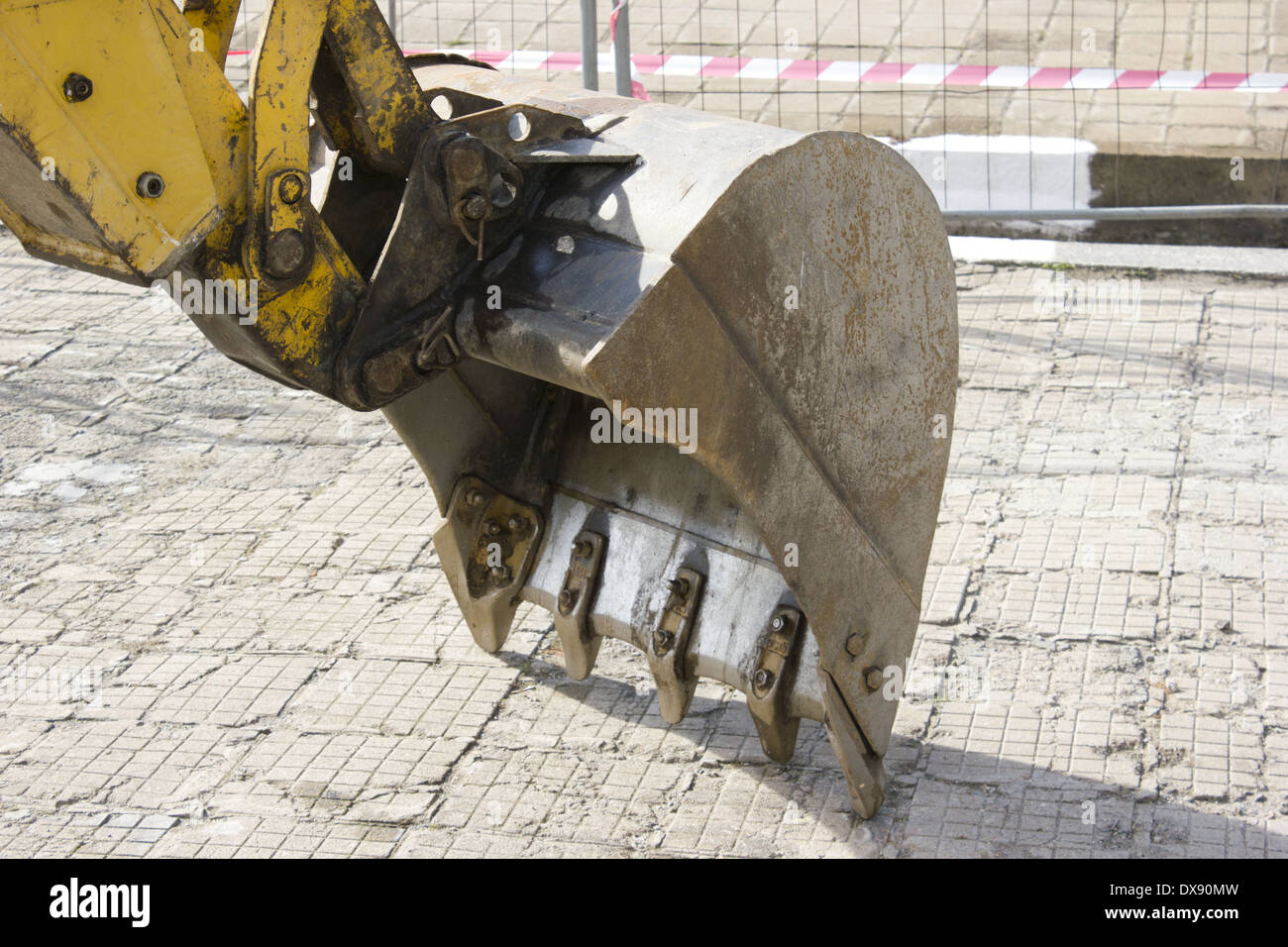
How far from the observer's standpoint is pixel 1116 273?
23.4ft

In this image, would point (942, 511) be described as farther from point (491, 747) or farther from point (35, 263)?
point (35, 263)

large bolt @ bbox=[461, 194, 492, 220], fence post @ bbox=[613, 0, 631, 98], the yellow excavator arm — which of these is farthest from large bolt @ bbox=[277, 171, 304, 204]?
fence post @ bbox=[613, 0, 631, 98]

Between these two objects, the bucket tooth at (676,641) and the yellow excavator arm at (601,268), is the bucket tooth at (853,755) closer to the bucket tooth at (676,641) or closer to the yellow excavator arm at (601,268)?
the yellow excavator arm at (601,268)

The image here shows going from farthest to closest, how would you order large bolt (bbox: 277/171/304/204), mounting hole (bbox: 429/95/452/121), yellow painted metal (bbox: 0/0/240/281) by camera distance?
mounting hole (bbox: 429/95/452/121), large bolt (bbox: 277/171/304/204), yellow painted metal (bbox: 0/0/240/281)

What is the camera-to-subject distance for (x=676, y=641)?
396 centimetres

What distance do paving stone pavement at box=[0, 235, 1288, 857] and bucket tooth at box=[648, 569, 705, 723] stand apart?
0.25m

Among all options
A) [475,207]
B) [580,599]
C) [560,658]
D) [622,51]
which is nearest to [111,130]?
[475,207]

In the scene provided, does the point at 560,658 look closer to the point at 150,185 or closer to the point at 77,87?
the point at 150,185

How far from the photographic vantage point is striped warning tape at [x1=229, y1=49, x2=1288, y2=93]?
8.57 meters

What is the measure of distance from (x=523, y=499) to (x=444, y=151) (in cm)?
127

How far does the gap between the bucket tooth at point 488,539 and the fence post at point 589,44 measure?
3156 millimetres

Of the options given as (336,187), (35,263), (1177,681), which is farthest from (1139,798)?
(35,263)

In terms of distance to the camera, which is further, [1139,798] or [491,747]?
[491,747]

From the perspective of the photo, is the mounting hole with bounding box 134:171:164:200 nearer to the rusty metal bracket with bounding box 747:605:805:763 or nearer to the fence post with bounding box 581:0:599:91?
the rusty metal bracket with bounding box 747:605:805:763
